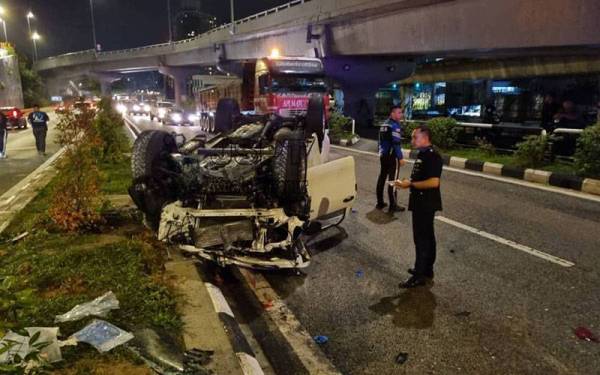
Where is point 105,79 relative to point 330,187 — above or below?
above

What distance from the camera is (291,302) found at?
4.59m

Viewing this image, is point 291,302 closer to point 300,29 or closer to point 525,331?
point 525,331

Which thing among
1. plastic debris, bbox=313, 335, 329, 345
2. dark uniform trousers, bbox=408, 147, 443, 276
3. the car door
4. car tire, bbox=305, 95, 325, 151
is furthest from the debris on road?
dark uniform trousers, bbox=408, 147, 443, 276

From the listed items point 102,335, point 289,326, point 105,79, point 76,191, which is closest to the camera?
point 102,335

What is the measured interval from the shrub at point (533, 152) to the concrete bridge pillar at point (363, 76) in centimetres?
1866

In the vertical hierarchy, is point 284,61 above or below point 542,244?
above

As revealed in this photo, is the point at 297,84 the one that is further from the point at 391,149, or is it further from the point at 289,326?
the point at 289,326

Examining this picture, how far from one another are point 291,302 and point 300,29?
2704cm

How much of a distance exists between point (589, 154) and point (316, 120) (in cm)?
580

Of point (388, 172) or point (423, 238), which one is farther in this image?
point (388, 172)

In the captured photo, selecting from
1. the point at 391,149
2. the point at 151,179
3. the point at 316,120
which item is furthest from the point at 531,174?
the point at 151,179

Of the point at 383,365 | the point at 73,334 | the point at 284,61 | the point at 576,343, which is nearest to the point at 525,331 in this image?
the point at 576,343

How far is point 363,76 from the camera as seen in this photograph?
102 feet

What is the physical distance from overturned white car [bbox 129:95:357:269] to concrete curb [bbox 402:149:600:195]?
18.3 ft
